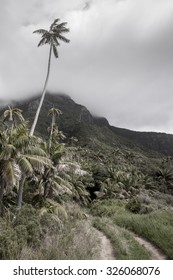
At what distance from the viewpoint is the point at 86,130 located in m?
114

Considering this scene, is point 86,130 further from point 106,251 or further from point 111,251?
point 106,251

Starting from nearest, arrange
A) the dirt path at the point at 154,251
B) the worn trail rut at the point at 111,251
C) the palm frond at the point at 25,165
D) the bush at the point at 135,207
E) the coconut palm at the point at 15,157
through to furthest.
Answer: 1. the worn trail rut at the point at 111,251
2. the dirt path at the point at 154,251
3. the coconut palm at the point at 15,157
4. the palm frond at the point at 25,165
5. the bush at the point at 135,207

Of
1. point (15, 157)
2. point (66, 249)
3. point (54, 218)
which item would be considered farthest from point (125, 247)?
point (15, 157)

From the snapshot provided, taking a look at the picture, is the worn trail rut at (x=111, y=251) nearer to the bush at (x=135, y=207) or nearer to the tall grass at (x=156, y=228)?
the tall grass at (x=156, y=228)

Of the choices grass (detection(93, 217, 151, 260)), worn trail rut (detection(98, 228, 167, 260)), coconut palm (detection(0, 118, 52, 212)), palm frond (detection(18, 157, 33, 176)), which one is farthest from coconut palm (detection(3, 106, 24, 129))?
worn trail rut (detection(98, 228, 167, 260))

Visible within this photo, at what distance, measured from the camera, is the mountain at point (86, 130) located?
114 meters

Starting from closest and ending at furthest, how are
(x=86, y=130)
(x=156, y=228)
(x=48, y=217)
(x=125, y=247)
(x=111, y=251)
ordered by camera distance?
(x=111, y=251)
(x=125, y=247)
(x=48, y=217)
(x=156, y=228)
(x=86, y=130)

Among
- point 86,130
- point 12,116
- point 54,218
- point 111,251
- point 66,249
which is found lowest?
point 111,251

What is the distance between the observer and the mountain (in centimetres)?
11350

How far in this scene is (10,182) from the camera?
1538cm

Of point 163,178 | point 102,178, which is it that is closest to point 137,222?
point 102,178

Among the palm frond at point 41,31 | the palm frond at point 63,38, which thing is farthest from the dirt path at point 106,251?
the palm frond at point 41,31

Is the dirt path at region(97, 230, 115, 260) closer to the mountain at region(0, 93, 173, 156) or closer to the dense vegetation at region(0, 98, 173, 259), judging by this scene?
the dense vegetation at region(0, 98, 173, 259)
